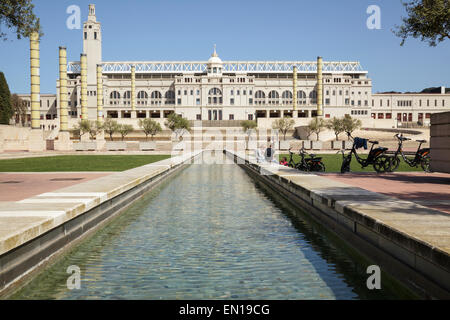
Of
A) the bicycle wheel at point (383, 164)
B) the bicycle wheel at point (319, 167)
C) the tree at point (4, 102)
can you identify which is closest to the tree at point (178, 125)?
the tree at point (4, 102)

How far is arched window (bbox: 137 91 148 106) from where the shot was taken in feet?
428

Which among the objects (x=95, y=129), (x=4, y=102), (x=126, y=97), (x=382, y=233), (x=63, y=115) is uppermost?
(x=126, y=97)

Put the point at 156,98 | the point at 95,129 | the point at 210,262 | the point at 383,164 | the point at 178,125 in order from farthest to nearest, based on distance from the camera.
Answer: the point at 156,98 < the point at 178,125 < the point at 95,129 < the point at 383,164 < the point at 210,262

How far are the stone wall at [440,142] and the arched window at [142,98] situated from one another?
117172mm

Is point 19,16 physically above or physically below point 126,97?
below

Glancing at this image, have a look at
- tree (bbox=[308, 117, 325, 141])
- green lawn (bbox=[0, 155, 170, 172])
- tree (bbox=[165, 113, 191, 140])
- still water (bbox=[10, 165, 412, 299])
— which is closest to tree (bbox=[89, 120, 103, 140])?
tree (bbox=[165, 113, 191, 140])

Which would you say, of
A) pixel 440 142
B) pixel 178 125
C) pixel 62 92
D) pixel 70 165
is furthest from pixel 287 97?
pixel 440 142

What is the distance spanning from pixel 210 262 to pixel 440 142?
13720mm

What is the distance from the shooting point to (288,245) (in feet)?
24.8

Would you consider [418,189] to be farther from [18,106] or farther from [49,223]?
[18,106]

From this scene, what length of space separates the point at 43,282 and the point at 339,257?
4.06 meters

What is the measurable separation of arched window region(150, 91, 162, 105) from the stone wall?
116m

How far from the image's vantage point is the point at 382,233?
6176mm
